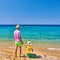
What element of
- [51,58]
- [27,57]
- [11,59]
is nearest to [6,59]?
[11,59]

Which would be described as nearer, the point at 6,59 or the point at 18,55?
the point at 6,59

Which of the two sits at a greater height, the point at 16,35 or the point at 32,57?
the point at 16,35

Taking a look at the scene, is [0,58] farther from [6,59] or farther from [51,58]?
[51,58]

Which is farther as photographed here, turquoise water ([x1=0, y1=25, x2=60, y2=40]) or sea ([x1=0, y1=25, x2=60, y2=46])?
turquoise water ([x1=0, y1=25, x2=60, y2=40])

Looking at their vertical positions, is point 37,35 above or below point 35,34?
above

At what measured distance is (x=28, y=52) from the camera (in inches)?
476

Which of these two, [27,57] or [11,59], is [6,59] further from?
[27,57]

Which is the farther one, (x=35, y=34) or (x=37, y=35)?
(x=35, y=34)

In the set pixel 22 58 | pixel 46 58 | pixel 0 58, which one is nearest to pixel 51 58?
pixel 46 58

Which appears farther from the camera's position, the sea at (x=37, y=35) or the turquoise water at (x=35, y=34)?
the turquoise water at (x=35, y=34)

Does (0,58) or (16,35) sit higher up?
(16,35)

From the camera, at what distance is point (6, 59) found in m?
11.4

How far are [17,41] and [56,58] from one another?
5.30 ft

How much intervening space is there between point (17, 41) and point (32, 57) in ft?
2.72
